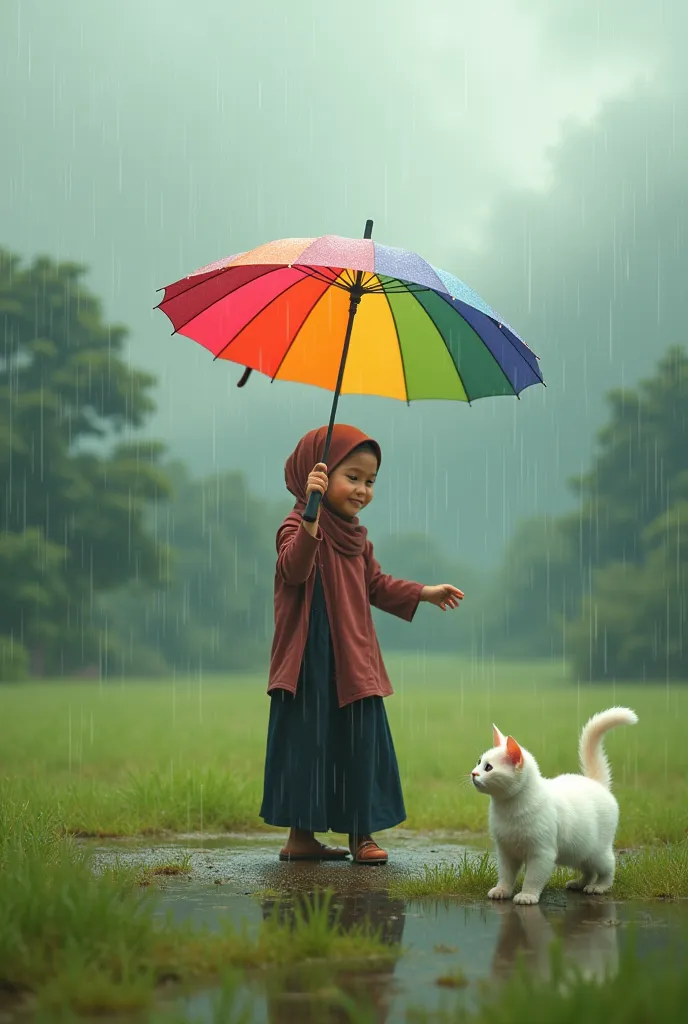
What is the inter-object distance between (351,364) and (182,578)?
29.0 m

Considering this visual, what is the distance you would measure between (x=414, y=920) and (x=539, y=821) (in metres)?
0.69

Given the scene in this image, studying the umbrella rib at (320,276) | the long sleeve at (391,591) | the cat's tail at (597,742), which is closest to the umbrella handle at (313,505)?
the long sleeve at (391,591)

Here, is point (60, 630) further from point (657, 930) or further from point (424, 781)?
point (657, 930)

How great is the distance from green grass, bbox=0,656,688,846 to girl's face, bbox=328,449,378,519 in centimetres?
216

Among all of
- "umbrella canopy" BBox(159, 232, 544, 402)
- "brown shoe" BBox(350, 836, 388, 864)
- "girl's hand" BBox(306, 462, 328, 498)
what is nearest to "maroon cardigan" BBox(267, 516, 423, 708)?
"girl's hand" BBox(306, 462, 328, 498)

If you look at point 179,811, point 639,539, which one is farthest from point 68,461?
point 179,811

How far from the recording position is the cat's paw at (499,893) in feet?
15.6

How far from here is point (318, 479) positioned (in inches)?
213

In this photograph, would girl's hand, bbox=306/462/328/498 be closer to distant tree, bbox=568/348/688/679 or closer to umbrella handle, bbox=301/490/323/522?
umbrella handle, bbox=301/490/323/522

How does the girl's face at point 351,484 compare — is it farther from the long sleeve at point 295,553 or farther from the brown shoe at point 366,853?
the brown shoe at point 366,853

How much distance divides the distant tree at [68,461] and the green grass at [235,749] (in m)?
1.78

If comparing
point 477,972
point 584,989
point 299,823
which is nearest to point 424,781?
point 299,823

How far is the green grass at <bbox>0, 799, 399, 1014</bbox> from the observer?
3051 millimetres

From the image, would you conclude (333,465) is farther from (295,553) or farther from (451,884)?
(451,884)
